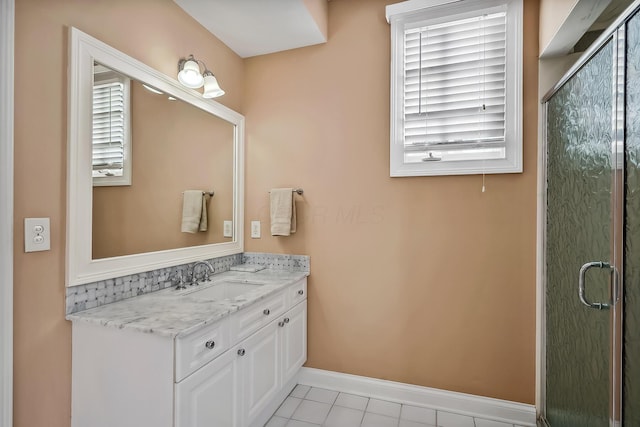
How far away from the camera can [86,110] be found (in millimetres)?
1374

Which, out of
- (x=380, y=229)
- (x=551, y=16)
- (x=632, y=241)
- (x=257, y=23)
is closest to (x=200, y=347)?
(x=380, y=229)

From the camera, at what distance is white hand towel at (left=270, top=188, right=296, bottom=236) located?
2.24 m

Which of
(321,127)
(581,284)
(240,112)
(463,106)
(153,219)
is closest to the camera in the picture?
(581,284)

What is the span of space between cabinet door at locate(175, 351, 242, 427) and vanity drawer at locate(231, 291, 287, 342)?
110 millimetres

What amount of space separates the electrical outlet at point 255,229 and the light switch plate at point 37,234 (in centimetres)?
133

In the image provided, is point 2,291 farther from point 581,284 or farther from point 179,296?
point 581,284

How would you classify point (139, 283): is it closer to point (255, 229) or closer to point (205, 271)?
point (205, 271)

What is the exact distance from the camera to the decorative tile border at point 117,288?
1.34 metres

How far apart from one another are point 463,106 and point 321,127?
3.07 ft

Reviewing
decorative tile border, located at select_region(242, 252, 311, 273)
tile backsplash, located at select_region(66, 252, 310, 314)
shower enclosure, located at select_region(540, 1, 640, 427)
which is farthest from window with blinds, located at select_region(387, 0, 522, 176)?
tile backsplash, located at select_region(66, 252, 310, 314)

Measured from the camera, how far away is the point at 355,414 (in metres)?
1.95

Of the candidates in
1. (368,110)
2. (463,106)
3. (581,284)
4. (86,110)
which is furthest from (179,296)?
(463,106)

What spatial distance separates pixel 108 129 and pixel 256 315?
3.76 ft

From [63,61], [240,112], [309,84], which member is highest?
[309,84]
